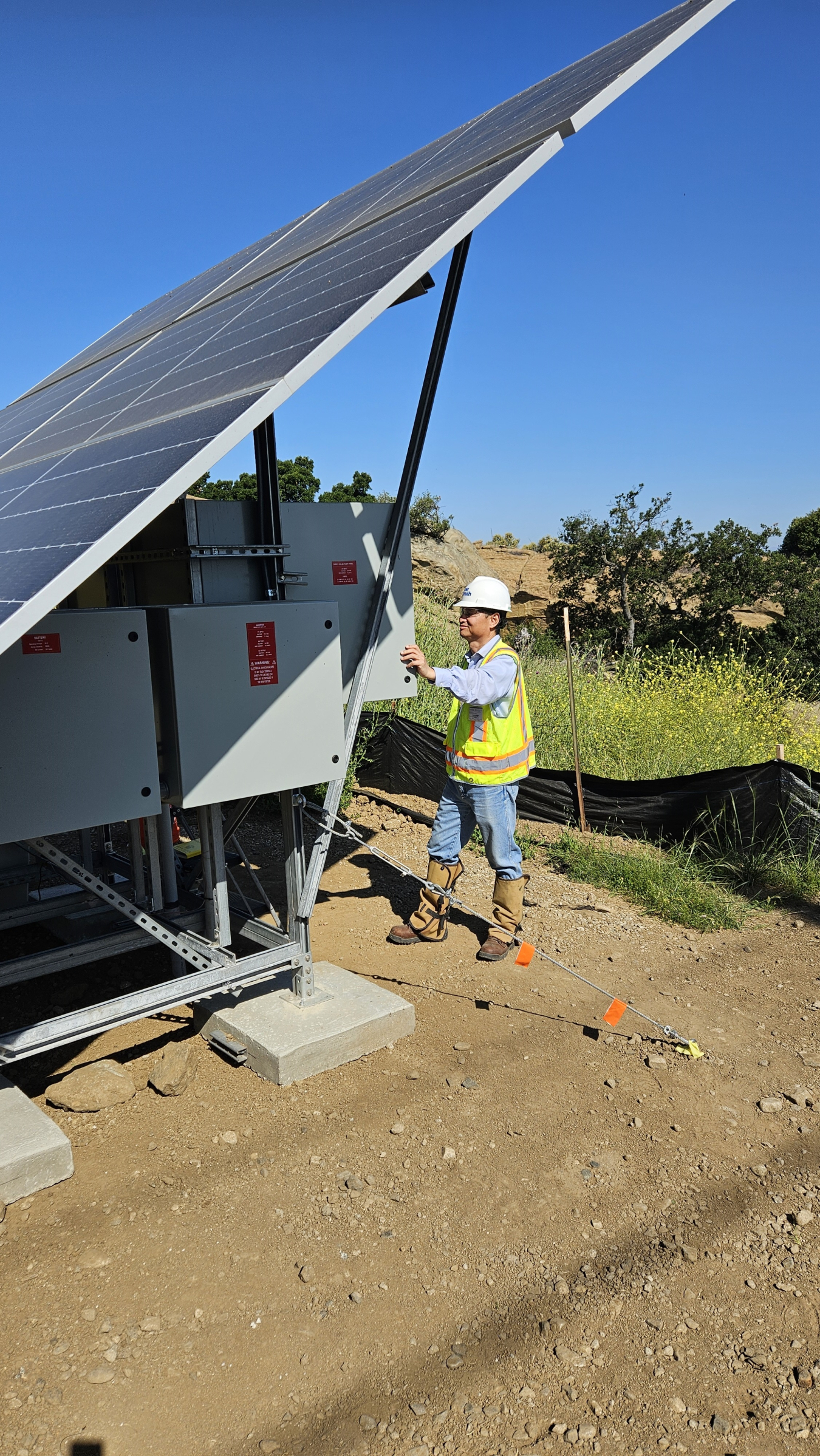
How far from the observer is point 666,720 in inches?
343

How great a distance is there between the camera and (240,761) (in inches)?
140

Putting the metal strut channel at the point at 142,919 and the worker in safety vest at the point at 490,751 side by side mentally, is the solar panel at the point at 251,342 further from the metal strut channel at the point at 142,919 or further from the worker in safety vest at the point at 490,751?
the worker in safety vest at the point at 490,751

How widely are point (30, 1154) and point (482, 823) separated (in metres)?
2.63

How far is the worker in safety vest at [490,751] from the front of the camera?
15.7ft

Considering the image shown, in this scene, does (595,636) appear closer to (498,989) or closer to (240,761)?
(498,989)

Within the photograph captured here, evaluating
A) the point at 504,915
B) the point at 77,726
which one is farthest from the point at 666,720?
the point at 77,726

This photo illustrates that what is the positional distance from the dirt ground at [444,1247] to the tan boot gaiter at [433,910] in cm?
65

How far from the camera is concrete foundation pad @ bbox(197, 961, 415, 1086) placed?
380 centimetres

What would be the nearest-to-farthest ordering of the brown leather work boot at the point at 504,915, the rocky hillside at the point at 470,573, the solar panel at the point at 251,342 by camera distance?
the solar panel at the point at 251,342, the brown leather work boot at the point at 504,915, the rocky hillside at the point at 470,573

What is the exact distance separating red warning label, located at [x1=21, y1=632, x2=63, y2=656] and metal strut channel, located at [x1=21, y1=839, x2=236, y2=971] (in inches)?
24.5

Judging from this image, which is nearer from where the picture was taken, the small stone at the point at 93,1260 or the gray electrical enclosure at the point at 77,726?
the small stone at the point at 93,1260

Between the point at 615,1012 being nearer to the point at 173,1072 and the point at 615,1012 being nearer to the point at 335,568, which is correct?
the point at 173,1072

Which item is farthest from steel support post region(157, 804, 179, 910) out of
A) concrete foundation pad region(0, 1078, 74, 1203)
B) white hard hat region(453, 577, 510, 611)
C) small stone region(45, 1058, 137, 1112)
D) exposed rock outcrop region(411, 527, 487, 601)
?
exposed rock outcrop region(411, 527, 487, 601)

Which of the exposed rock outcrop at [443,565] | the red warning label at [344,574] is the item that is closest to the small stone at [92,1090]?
the red warning label at [344,574]
